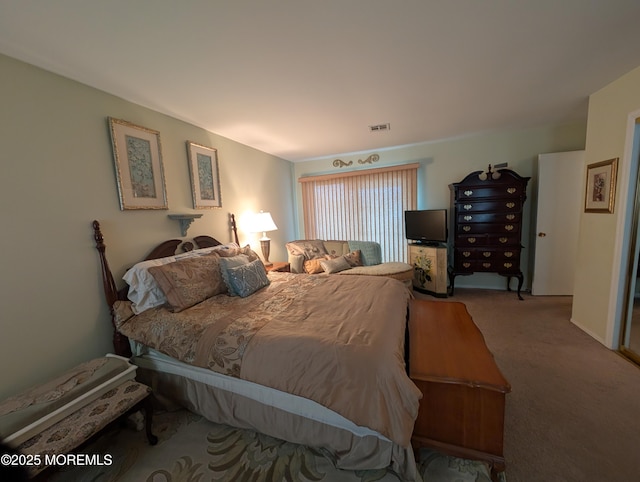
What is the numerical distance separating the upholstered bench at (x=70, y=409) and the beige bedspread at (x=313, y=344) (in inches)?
10.9

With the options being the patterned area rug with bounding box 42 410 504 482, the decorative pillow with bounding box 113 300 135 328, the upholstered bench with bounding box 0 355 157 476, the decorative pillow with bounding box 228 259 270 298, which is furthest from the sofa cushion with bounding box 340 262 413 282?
the upholstered bench with bounding box 0 355 157 476

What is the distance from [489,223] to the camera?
3551 millimetres

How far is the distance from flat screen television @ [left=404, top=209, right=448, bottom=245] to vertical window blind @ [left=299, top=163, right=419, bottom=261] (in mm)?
269

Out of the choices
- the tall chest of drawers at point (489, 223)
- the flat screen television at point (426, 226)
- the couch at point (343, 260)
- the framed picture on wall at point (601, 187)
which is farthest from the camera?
the flat screen television at point (426, 226)

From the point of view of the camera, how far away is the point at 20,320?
62.0 inches

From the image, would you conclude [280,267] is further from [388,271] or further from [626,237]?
[626,237]

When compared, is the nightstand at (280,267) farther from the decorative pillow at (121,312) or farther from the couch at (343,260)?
the decorative pillow at (121,312)

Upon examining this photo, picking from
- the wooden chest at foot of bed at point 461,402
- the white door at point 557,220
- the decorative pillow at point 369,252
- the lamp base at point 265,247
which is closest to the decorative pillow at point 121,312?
the lamp base at point 265,247

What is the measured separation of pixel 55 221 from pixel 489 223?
4663mm

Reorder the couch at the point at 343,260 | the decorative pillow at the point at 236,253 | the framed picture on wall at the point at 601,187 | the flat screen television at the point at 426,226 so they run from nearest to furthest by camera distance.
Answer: the framed picture on wall at the point at 601,187 → the decorative pillow at the point at 236,253 → the couch at the point at 343,260 → the flat screen television at the point at 426,226

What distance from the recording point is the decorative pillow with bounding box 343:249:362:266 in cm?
378

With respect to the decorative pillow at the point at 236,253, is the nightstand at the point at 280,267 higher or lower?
lower

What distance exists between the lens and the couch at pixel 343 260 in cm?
353

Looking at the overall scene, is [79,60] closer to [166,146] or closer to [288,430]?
[166,146]
